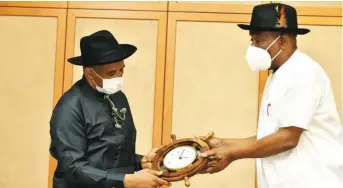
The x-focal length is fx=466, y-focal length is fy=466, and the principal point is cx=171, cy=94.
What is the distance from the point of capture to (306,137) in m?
1.91

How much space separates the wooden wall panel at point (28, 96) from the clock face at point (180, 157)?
130 centimetres

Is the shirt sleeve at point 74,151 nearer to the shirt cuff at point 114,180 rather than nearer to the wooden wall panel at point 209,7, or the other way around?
the shirt cuff at point 114,180

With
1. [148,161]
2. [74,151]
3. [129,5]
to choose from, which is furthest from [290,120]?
[129,5]

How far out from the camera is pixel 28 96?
9.96 feet

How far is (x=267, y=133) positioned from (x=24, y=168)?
5.76ft

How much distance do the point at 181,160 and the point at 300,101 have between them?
0.54 metres

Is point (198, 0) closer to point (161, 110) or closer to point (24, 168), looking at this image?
point (161, 110)

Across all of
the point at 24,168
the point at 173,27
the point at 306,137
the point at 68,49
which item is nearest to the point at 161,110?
the point at 173,27

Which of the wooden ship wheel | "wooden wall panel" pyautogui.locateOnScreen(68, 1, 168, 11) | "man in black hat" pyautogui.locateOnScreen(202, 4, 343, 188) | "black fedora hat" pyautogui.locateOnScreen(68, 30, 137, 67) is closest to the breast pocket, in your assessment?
"man in black hat" pyautogui.locateOnScreen(202, 4, 343, 188)

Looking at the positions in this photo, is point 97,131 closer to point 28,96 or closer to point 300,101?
point 300,101

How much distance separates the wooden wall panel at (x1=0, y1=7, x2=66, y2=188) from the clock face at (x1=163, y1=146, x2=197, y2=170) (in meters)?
1.30

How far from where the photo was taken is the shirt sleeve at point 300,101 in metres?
1.83

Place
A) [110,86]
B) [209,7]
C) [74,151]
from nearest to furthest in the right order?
[74,151] < [110,86] < [209,7]

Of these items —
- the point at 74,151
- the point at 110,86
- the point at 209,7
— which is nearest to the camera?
the point at 74,151
